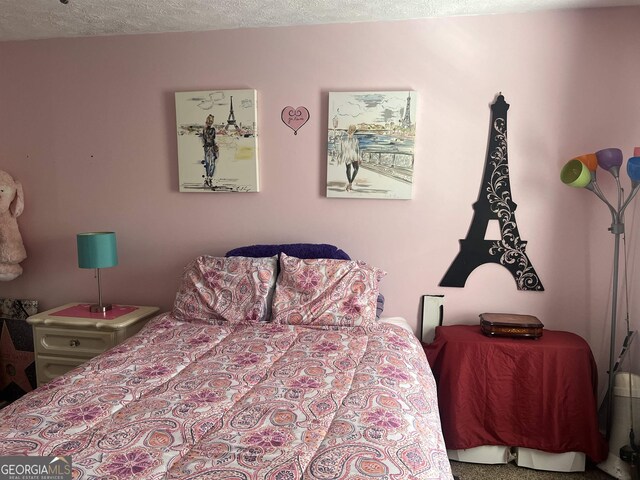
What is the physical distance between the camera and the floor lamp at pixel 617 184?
2.29 m

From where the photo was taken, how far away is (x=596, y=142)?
8.21 ft

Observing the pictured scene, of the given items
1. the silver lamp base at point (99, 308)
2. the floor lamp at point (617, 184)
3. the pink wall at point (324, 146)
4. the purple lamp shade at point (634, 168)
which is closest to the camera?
the purple lamp shade at point (634, 168)

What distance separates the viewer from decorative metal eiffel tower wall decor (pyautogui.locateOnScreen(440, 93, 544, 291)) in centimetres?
259

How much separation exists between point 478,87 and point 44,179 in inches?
110

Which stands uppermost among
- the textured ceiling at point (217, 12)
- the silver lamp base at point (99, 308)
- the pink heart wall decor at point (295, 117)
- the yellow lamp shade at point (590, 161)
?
the textured ceiling at point (217, 12)

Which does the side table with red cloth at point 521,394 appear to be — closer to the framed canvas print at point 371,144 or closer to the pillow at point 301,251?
the pillow at point 301,251

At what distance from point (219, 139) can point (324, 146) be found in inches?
25.1

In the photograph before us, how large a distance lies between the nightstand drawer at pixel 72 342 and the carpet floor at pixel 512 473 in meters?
2.03

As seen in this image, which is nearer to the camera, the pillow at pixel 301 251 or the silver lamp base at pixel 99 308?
the pillow at pixel 301 251

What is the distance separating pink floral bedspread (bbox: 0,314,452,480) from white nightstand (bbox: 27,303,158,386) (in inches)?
22.9

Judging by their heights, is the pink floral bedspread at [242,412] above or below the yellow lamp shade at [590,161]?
below

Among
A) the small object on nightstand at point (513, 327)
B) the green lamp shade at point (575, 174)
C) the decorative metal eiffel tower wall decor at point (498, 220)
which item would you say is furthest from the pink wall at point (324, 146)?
the small object on nightstand at point (513, 327)

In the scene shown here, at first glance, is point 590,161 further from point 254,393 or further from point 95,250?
point 95,250

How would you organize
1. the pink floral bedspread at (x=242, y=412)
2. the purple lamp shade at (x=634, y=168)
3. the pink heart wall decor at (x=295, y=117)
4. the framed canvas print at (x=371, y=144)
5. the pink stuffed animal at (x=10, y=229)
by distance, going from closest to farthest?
the pink floral bedspread at (x=242, y=412) → the purple lamp shade at (x=634, y=168) → the framed canvas print at (x=371, y=144) → the pink heart wall decor at (x=295, y=117) → the pink stuffed animal at (x=10, y=229)
